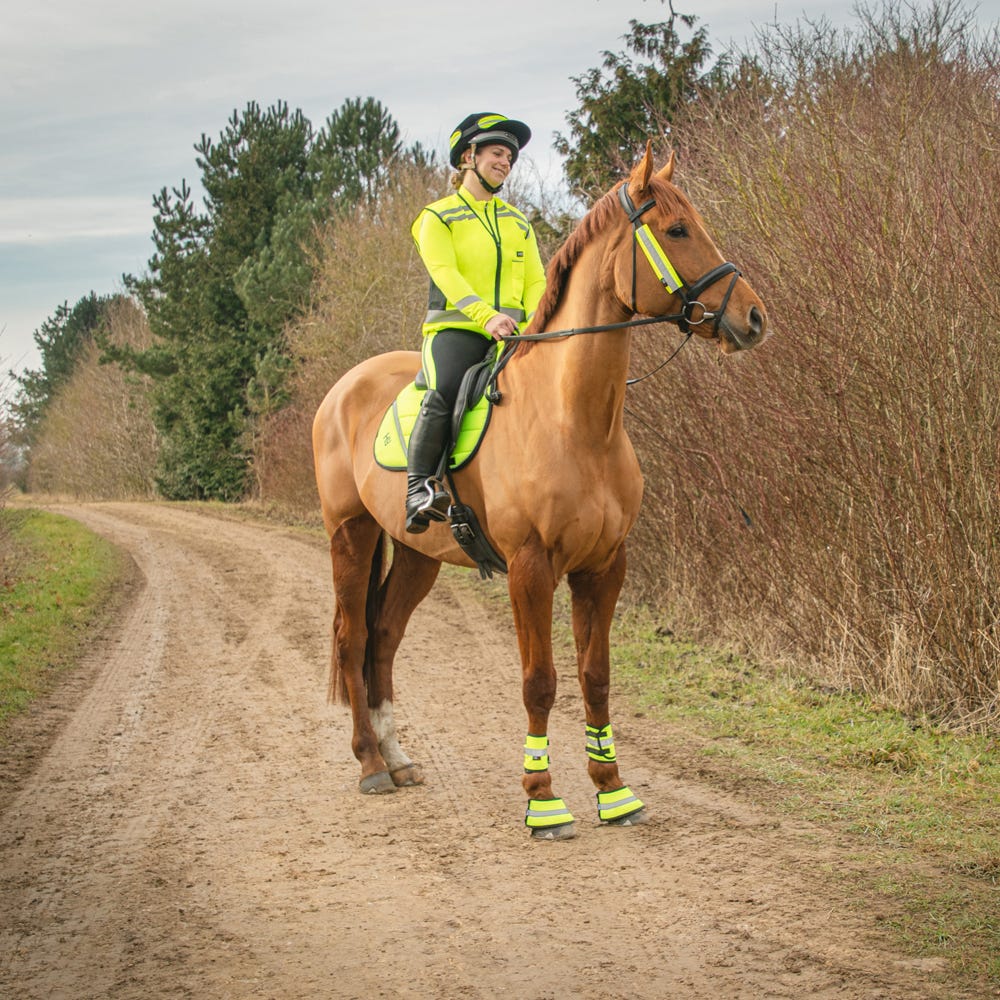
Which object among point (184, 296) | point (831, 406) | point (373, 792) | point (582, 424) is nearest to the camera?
point (582, 424)

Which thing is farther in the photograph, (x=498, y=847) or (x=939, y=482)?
(x=939, y=482)

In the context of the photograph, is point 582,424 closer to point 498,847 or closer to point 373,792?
point 498,847

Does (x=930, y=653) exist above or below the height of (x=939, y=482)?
below

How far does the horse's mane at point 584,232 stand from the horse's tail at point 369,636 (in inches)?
75.0

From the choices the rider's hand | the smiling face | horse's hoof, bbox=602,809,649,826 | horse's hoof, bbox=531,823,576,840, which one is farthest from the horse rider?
horse's hoof, bbox=602,809,649,826

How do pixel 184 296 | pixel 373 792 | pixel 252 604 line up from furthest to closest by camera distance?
pixel 184 296 → pixel 252 604 → pixel 373 792

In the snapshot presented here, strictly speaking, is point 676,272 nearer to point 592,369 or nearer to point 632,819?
point 592,369

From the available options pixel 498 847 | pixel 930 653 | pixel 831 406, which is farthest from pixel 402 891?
Answer: pixel 831 406

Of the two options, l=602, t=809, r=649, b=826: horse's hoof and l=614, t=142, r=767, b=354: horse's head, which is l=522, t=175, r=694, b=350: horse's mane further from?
l=602, t=809, r=649, b=826: horse's hoof

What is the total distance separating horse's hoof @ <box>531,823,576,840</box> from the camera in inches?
191

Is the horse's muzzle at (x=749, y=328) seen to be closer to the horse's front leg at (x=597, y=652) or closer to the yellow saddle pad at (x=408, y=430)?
the horse's front leg at (x=597, y=652)

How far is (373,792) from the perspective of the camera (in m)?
5.73

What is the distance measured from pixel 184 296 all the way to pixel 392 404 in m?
28.4

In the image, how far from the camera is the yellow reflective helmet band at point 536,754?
5.01 meters
